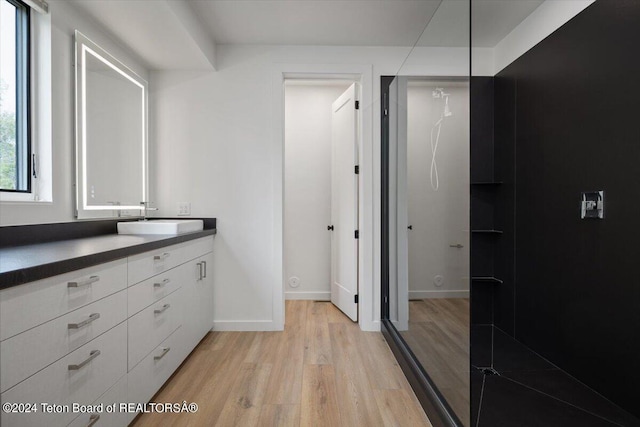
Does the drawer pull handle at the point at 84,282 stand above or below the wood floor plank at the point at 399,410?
above

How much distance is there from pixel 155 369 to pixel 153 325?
24cm

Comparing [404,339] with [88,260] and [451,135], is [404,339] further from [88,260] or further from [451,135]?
[88,260]

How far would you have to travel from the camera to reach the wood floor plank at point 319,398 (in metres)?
1.78

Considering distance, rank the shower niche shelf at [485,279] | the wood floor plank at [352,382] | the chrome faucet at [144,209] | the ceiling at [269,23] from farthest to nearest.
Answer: the chrome faucet at [144,209], the ceiling at [269,23], the wood floor plank at [352,382], the shower niche shelf at [485,279]

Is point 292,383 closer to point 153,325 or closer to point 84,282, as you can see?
point 153,325

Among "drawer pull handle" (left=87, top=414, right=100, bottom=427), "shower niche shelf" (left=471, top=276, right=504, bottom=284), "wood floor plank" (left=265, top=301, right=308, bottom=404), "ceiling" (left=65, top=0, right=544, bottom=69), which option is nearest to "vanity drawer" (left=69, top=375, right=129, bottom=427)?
"drawer pull handle" (left=87, top=414, right=100, bottom=427)

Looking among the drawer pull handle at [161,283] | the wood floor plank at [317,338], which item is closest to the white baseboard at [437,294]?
the wood floor plank at [317,338]

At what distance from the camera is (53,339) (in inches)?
45.6

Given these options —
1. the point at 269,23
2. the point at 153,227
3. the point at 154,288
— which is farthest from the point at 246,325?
the point at 269,23

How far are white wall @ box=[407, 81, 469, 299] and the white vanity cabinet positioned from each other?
142cm

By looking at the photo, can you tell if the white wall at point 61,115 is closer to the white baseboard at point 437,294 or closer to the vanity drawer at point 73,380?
the vanity drawer at point 73,380

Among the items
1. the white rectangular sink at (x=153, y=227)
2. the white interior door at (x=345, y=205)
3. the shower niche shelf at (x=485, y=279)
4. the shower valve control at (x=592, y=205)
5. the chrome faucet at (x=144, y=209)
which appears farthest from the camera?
the white interior door at (x=345, y=205)

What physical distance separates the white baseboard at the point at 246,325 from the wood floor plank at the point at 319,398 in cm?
79

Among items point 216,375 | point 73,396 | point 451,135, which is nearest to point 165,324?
point 216,375
